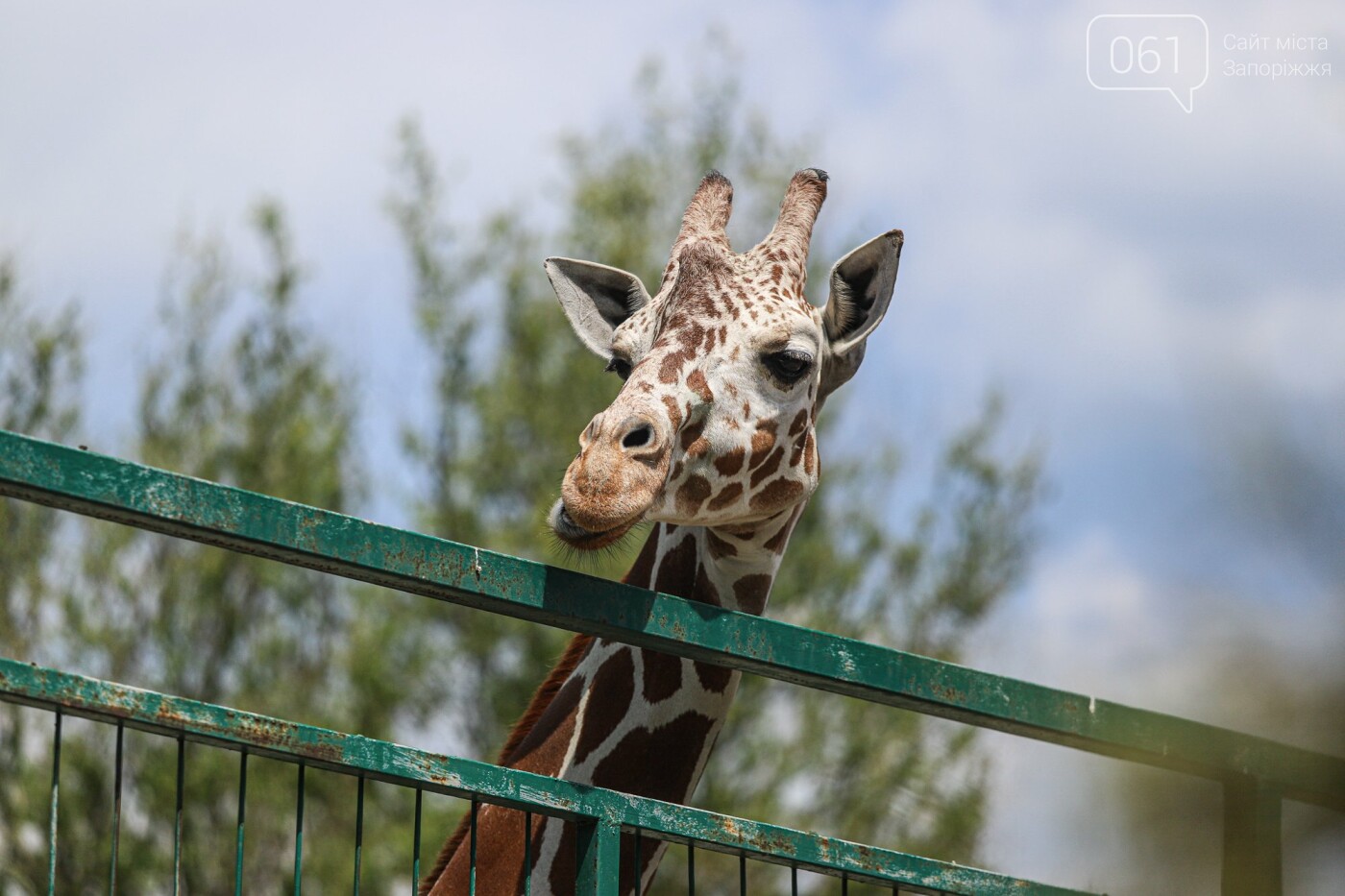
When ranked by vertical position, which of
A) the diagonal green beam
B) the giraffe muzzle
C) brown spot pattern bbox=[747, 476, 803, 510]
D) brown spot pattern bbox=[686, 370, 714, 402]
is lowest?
the diagonal green beam

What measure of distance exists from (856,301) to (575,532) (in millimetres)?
1950

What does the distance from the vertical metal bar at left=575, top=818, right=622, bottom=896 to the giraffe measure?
1.11 metres

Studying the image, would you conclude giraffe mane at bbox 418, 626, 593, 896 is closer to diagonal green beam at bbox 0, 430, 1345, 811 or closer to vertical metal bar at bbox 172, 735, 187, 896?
diagonal green beam at bbox 0, 430, 1345, 811

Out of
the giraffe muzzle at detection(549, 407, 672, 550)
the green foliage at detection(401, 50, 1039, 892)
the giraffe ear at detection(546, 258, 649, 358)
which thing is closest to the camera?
the giraffe muzzle at detection(549, 407, 672, 550)

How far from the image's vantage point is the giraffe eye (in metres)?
5.78

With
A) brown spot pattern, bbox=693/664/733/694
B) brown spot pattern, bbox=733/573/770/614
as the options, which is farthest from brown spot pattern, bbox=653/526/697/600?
brown spot pattern, bbox=693/664/733/694

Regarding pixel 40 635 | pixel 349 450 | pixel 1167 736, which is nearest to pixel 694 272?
pixel 1167 736

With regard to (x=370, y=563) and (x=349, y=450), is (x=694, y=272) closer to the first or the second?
(x=370, y=563)

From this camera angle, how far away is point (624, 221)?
94.5 feet

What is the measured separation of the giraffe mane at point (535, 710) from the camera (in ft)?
20.5

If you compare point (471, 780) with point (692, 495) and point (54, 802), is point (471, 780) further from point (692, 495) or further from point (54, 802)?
point (692, 495)

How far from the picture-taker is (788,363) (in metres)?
5.80

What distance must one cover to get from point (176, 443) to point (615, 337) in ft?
71.8

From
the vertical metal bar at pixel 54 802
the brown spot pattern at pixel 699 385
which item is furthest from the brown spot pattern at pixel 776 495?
the vertical metal bar at pixel 54 802
